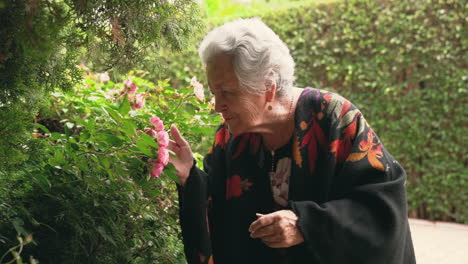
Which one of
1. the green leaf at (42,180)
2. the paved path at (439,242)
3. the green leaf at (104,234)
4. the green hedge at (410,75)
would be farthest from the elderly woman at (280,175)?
the green hedge at (410,75)

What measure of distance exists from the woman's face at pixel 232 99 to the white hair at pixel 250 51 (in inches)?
1.1

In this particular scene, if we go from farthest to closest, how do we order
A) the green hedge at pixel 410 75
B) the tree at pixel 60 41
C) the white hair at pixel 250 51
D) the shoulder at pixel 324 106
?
the green hedge at pixel 410 75 → the shoulder at pixel 324 106 → the white hair at pixel 250 51 → the tree at pixel 60 41

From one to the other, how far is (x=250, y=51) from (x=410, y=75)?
5369mm

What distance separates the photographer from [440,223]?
6613mm

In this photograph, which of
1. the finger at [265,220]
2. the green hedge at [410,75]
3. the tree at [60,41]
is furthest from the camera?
the green hedge at [410,75]

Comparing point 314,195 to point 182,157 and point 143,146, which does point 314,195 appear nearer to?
point 182,157

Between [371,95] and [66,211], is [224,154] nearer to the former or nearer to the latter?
[66,211]

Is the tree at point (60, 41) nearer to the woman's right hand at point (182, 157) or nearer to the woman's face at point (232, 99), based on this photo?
the woman's face at point (232, 99)

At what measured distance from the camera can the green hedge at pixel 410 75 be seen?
6332mm

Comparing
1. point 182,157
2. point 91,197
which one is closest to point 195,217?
point 182,157

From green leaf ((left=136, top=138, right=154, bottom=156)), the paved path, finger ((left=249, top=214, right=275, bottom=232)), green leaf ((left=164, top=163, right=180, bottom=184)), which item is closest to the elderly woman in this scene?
finger ((left=249, top=214, right=275, bottom=232))

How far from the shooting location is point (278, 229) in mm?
1775

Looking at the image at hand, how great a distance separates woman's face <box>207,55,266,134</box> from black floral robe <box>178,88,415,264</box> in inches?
8.3

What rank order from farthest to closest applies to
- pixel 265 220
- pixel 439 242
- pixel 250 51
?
pixel 439 242 → pixel 250 51 → pixel 265 220
